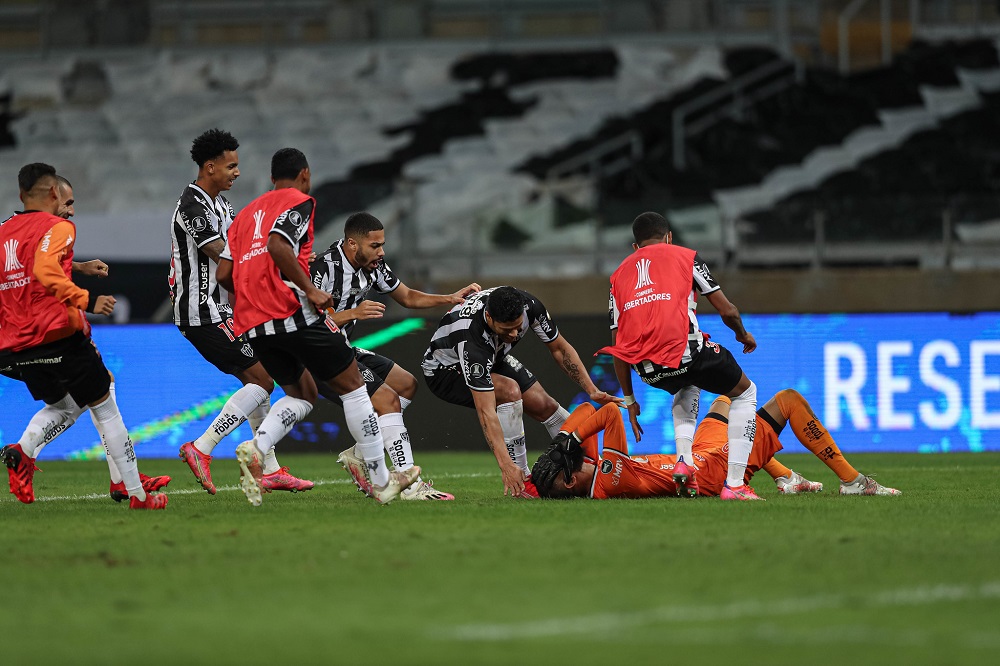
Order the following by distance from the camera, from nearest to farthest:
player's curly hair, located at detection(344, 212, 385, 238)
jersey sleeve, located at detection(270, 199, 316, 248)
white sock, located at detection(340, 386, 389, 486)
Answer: jersey sleeve, located at detection(270, 199, 316, 248) → white sock, located at detection(340, 386, 389, 486) → player's curly hair, located at detection(344, 212, 385, 238)

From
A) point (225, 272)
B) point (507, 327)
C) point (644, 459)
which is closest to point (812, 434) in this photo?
point (644, 459)

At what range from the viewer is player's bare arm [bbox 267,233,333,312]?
26.0ft

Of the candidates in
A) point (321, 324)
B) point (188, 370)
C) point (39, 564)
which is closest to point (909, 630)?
point (39, 564)

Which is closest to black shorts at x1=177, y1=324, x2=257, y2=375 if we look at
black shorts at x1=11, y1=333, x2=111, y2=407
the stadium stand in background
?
black shorts at x1=11, y1=333, x2=111, y2=407

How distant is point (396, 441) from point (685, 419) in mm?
1782

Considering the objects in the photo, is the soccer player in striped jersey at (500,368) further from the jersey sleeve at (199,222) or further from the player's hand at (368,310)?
the jersey sleeve at (199,222)

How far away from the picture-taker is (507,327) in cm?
878

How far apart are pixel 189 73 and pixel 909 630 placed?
24.8m

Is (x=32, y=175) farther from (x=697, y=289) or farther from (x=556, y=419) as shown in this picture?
(x=697, y=289)

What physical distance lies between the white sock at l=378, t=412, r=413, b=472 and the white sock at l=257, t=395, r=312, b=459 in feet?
2.03

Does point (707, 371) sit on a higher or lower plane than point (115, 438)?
higher

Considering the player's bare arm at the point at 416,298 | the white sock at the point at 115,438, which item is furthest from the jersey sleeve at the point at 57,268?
the player's bare arm at the point at 416,298

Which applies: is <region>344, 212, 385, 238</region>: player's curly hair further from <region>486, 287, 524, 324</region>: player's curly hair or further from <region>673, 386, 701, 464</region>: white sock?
<region>673, 386, 701, 464</region>: white sock

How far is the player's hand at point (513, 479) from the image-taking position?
28.6ft
